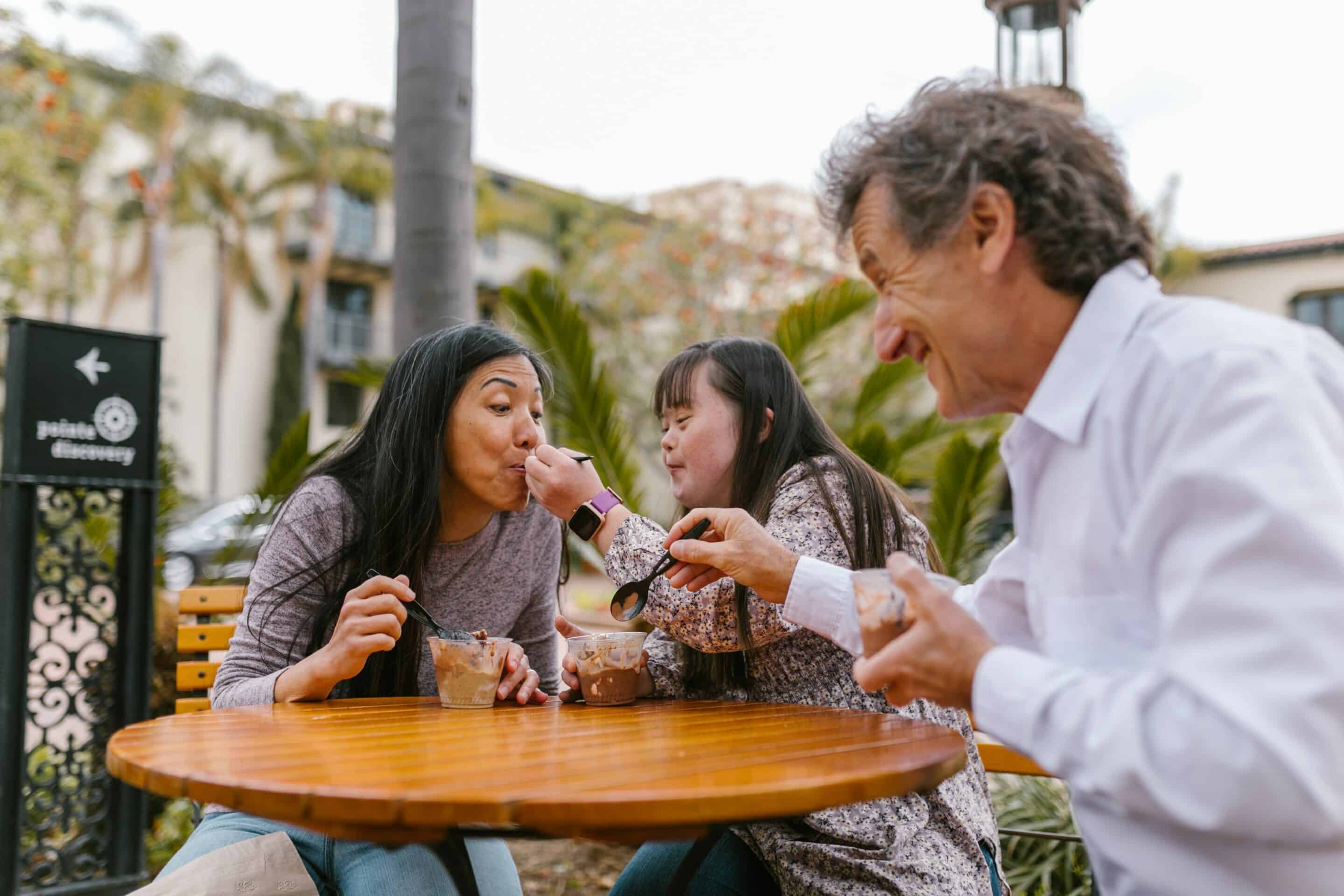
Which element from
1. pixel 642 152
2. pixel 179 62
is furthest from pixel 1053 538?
pixel 179 62

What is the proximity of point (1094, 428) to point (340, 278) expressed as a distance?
90.8ft

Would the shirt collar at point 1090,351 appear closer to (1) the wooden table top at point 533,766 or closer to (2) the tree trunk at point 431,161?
(1) the wooden table top at point 533,766

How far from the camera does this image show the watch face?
7.08 feet

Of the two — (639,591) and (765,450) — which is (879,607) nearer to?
(639,591)

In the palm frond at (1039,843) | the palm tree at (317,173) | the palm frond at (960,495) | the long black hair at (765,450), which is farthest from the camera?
the palm tree at (317,173)

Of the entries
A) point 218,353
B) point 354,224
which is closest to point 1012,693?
point 218,353

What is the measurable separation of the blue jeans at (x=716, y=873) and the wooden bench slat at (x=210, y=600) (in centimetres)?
154

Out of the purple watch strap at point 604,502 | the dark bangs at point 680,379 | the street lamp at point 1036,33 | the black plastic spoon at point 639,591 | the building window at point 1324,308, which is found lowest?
the black plastic spoon at point 639,591

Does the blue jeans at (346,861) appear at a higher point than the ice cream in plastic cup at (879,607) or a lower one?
lower

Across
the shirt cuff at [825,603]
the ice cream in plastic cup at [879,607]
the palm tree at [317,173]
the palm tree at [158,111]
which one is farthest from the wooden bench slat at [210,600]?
the palm tree at [317,173]

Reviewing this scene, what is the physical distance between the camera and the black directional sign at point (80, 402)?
347cm

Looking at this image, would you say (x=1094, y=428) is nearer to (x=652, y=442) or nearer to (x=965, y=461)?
(x=965, y=461)

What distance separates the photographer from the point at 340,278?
88.6ft

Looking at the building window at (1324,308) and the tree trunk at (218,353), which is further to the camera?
the tree trunk at (218,353)
